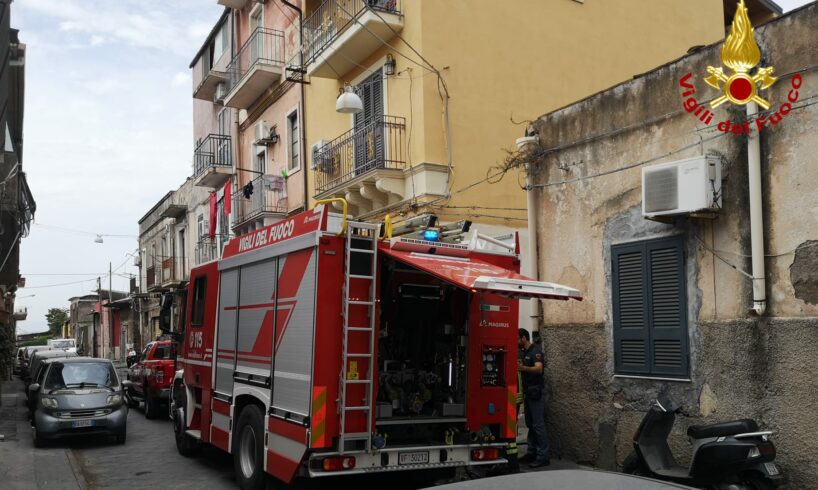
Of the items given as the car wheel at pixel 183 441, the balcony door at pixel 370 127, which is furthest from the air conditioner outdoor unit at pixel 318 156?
the car wheel at pixel 183 441

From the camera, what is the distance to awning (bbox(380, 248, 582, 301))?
7062 mm

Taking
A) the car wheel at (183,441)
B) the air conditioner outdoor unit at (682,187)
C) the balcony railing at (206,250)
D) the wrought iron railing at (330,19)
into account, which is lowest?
the car wheel at (183,441)

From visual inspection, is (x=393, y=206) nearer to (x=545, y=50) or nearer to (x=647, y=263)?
(x=545, y=50)

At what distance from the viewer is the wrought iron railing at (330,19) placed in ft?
51.5

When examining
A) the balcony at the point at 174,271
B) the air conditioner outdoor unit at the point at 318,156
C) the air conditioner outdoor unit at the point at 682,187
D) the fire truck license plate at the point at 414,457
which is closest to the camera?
the fire truck license plate at the point at 414,457

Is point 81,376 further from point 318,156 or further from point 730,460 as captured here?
point 730,460

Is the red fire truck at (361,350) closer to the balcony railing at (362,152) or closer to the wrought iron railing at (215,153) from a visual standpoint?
the balcony railing at (362,152)

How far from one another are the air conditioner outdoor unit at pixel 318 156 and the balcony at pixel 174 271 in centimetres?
1735

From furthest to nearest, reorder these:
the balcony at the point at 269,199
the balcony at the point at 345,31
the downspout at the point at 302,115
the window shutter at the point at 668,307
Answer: the balcony at the point at 269,199
the downspout at the point at 302,115
the balcony at the point at 345,31
the window shutter at the point at 668,307

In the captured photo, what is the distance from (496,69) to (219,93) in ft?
44.9

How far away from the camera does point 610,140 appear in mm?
9789

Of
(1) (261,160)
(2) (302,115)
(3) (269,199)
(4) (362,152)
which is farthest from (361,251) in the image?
(1) (261,160)

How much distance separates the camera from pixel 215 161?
2631 centimetres

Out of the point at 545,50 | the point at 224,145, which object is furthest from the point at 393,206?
the point at 224,145
